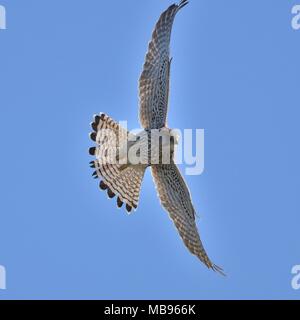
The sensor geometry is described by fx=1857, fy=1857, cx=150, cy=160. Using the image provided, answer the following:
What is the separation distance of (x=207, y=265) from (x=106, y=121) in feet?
8.60

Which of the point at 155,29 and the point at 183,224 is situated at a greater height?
the point at 155,29

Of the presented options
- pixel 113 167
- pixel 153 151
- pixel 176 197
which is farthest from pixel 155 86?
pixel 176 197

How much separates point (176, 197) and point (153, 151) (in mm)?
969

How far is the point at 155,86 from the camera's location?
27.7 metres

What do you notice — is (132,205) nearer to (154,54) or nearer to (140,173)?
(140,173)

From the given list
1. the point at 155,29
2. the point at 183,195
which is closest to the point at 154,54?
the point at 155,29

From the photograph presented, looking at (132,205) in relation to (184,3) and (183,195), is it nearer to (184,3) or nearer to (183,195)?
(183,195)

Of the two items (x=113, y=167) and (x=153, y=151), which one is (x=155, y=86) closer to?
(x=153, y=151)

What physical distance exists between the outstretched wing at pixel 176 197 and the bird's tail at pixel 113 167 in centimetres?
29

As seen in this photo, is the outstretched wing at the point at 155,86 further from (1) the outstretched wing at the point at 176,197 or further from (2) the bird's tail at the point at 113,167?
(1) the outstretched wing at the point at 176,197

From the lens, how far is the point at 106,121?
27.4m

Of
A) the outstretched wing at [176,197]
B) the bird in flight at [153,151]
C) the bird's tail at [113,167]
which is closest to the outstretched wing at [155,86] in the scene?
the bird in flight at [153,151]

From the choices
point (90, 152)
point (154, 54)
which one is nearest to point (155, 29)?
point (154, 54)

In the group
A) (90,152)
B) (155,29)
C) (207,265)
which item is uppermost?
(155,29)
